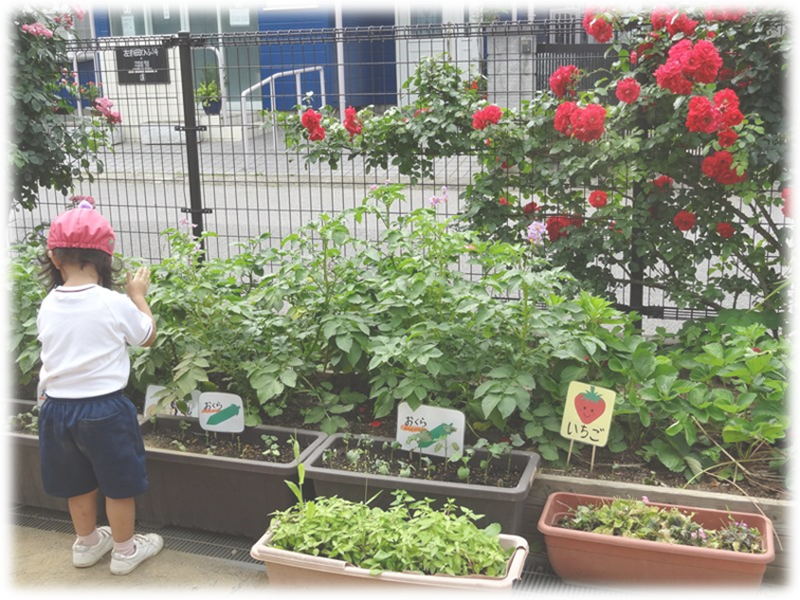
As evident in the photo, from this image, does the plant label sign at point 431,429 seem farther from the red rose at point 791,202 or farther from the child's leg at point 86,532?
the red rose at point 791,202

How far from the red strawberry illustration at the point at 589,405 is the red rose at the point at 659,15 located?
6.73 ft

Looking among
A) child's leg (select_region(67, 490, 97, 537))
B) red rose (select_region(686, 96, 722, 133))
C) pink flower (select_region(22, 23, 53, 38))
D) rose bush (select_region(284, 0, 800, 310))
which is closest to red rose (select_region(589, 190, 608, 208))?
rose bush (select_region(284, 0, 800, 310))

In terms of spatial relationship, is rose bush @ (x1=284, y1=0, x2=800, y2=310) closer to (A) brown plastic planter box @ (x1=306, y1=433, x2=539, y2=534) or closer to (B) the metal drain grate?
(A) brown plastic planter box @ (x1=306, y1=433, x2=539, y2=534)

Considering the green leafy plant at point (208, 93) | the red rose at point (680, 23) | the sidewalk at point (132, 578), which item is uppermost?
the red rose at point (680, 23)

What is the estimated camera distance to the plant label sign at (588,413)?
113 inches

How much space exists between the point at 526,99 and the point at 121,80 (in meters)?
2.94

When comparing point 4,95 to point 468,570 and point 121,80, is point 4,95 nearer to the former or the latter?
point 121,80

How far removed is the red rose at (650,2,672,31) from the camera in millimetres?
3949

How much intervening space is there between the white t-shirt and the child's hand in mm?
134

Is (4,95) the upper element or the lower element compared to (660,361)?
upper

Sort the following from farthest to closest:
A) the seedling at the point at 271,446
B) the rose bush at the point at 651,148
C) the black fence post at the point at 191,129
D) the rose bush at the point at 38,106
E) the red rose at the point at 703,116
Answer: the black fence post at the point at 191,129 < the rose bush at the point at 38,106 < the rose bush at the point at 651,148 < the red rose at the point at 703,116 < the seedling at the point at 271,446

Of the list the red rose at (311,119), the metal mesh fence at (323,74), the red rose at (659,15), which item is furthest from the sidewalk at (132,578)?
the red rose at (659,15)

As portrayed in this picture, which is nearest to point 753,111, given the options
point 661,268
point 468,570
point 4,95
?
point 661,268

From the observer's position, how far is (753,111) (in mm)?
3887
